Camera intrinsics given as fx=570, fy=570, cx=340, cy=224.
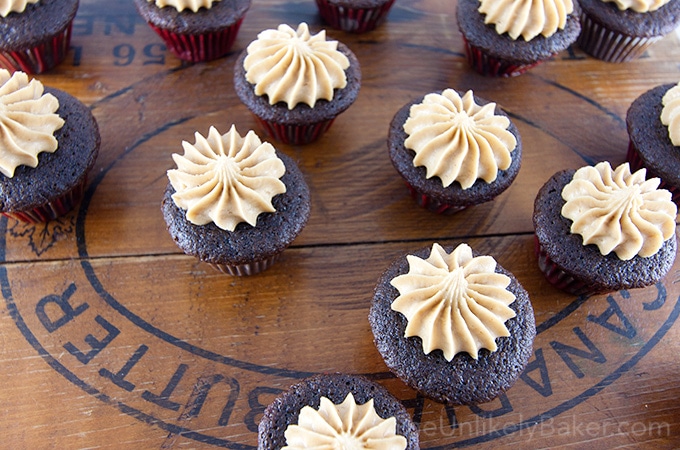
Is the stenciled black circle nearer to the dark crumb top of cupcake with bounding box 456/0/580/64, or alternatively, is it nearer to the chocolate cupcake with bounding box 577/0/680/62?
the dark crumb top of cupcake with bounding box 456/0/580/64

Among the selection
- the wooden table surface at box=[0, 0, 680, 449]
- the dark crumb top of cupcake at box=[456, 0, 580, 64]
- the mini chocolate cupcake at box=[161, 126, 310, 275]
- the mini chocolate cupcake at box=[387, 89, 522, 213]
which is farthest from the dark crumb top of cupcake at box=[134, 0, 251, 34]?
the dark crumb top of cupcake at box=[456, 0, 580, 64]

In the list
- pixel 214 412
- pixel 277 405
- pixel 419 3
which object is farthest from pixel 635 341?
pixel 419 3

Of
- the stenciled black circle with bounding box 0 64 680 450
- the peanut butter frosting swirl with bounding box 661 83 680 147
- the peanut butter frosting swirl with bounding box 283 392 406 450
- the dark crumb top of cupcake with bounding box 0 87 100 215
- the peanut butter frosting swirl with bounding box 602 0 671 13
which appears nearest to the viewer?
the peanut butter frosting swirl with bounding box 283 392 406 450

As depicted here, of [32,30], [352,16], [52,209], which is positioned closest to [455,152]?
[352,16]

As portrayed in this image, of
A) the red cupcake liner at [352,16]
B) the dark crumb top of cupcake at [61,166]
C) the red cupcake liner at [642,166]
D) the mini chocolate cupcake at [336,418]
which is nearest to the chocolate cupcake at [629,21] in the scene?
the red cupcake liner at [642,166]

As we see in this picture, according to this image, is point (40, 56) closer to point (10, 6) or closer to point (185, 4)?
point (10, 6)

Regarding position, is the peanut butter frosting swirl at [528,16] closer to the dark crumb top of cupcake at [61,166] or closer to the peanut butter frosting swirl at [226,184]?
the peanut butter frosting swirl at [226,184]

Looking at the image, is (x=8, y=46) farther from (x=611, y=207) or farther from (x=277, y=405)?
(x=611, y=207)
